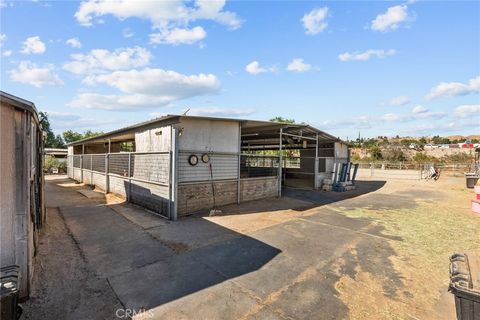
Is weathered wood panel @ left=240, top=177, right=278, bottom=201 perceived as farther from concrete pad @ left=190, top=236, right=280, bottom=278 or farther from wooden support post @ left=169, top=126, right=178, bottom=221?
concrete pad @ left=190, top=236, right=280, bottom=278

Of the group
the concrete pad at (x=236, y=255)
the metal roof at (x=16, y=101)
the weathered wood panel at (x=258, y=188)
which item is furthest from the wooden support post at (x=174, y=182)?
the metal roof at (x=16, y=101)

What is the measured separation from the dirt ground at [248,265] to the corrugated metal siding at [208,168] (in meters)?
1.28

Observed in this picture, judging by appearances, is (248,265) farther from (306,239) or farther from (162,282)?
(306,239)

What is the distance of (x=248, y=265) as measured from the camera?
14.3 feet

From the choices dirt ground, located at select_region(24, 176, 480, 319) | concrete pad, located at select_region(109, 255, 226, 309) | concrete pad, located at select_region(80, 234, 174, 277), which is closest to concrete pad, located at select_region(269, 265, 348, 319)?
dirt ground, located at select_region(24, 176, 480, 319)

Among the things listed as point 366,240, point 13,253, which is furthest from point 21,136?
point 366,240

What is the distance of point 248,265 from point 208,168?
447 cm

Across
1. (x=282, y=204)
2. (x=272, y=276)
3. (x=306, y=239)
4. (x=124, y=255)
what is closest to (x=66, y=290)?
(x=124, y=255)

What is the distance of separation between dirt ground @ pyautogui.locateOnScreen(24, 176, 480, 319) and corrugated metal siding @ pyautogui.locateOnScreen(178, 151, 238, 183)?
4.22ft

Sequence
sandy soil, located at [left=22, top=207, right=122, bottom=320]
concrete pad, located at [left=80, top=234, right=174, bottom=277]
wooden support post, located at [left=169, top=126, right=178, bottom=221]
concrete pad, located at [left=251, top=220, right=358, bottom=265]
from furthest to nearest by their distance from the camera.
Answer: wooden support post, located at [left=169, top=126, right=178, bottom=221] → concrete pad, located at [left=251, top=220, right=358, bottom=265] → concrete pad, located at [left=80, top=234, right=174, bottom=277] → sandy soil, located at [left=22, top=207, right=122, bottom=320]

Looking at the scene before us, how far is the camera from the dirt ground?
3.17 meters

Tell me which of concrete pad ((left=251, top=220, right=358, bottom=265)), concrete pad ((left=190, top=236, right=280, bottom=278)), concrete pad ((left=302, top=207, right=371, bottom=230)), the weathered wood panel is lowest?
concrete pad ((left=302, top=207, right=371, bottom=230))

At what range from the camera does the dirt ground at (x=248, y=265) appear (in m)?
3.17

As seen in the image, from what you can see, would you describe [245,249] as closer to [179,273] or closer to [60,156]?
[179,273]
